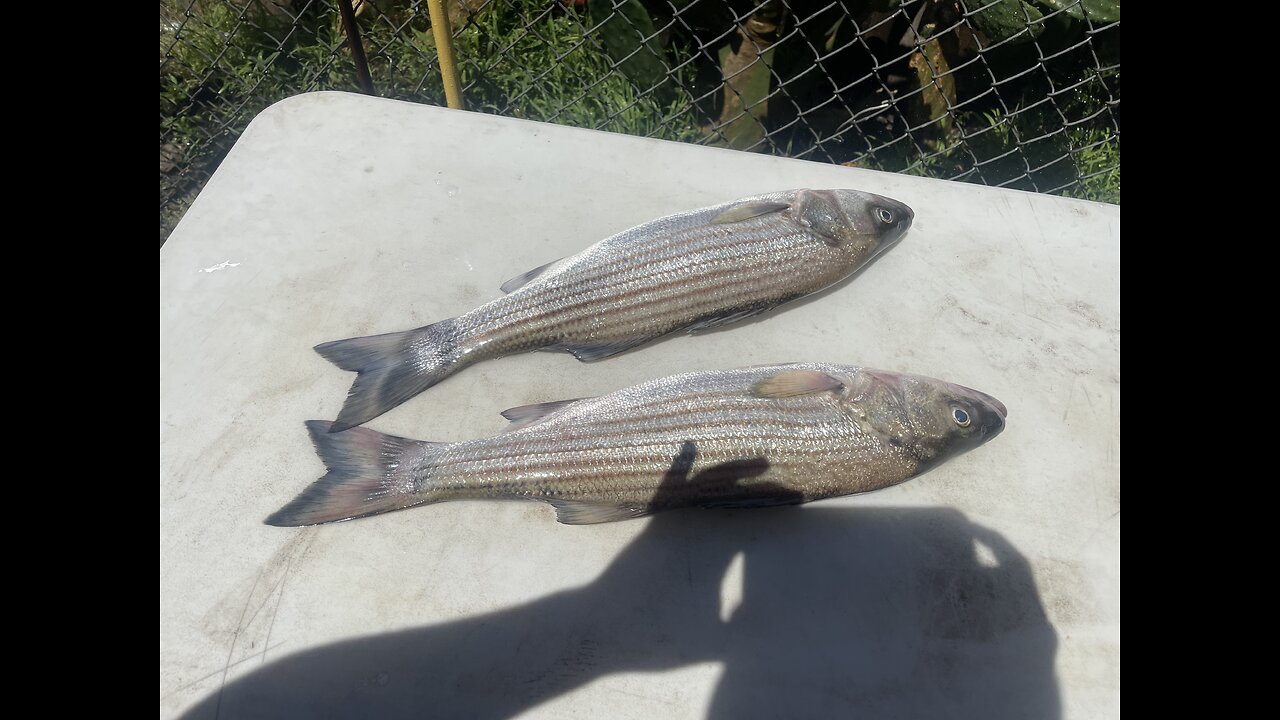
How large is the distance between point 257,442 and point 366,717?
4.12 feet

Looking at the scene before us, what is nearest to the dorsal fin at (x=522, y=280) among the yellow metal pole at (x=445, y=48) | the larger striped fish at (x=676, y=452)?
the larger striped fish at (x=676, y=452)

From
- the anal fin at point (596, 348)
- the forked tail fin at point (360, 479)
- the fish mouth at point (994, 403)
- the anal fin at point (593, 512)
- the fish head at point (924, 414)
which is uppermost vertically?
the forked tail fin at point (360, 479)

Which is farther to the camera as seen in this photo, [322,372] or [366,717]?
[322,372]

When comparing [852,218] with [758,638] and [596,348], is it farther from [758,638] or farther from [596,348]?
[758,638]

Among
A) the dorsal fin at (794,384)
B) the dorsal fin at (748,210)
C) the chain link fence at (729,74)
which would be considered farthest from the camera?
the chain link fence at (729,74)

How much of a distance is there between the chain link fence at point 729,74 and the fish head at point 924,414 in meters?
2.55

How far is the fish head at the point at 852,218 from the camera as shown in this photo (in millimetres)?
3400

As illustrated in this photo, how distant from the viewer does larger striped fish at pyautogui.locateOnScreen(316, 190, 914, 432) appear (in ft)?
10.3

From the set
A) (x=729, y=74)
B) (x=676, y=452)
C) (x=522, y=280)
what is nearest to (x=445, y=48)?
(x=522, y=280)

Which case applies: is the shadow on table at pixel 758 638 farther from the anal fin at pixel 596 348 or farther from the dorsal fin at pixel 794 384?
the anal fin at pixel 596 348

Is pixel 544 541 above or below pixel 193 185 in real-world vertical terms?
below
